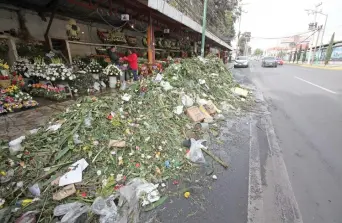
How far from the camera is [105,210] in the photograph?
6.77 feet

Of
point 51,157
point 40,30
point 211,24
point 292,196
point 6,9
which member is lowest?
point 292,196

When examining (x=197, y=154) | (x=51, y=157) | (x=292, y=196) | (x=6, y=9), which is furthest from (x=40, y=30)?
(x=292, y=196)

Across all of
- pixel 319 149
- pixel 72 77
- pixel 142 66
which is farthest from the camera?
pixel 142 66

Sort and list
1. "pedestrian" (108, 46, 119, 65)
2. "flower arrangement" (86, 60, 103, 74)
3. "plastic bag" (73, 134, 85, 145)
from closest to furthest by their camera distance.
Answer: "plastic bag" (73, 134, 85, 145) → "flower arrangement" (86, 60, 103, 74) → "pedestrian" (108, 46, 119, 65)

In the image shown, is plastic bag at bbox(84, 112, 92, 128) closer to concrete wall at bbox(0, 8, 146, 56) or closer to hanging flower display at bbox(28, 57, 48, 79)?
hanging flower display at bbox(28, 57, 48, 79)

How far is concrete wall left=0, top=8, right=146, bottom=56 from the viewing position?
5937 mm

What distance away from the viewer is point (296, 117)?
5262 mm

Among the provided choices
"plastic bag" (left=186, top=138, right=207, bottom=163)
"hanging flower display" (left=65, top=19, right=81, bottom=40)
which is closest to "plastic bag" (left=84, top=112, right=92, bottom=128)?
"plastic bag" (left=186, top=138, right=207, bottom=163)

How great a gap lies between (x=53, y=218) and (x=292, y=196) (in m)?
2.89

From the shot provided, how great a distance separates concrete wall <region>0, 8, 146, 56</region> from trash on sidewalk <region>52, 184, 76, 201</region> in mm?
6236

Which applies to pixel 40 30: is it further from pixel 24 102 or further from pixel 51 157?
pixel 51 157

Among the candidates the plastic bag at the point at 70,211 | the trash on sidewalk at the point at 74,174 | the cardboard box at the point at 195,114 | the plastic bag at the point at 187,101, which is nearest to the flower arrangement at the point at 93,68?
the plastic bag at the point at 187,101

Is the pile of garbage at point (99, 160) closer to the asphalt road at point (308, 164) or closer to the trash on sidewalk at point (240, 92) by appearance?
the asphalt road at point (308, 164)

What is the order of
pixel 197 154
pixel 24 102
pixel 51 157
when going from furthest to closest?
pixel 24 102 < pixel 197 154 < pixel 51 157
